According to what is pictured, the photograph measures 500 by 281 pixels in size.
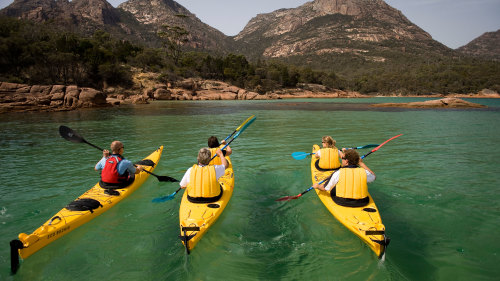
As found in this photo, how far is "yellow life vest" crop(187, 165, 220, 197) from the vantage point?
4645mm

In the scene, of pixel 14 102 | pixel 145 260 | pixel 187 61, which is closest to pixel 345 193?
pixel 145 260

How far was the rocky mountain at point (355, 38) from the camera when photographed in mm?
135000

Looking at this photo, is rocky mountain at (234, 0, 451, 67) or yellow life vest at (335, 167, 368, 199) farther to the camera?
rocky mountain at (234, 0, 451, 67)

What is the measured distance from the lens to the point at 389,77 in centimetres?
9794

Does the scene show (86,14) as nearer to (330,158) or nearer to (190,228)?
(330,158)

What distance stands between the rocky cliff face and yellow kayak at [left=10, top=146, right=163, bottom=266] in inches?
5629

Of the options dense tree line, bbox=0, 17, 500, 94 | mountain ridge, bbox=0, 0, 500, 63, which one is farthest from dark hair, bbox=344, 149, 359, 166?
mountain ridge, bbox=0, 0, 500, 63

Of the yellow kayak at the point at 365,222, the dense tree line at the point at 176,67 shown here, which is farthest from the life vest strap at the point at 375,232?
the dense tree line at the point at 176,67

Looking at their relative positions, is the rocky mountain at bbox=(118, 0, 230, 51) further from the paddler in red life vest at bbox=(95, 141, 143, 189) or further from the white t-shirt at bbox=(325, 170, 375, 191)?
the white t-shirt at bbox=(325, 170, 375, 191)

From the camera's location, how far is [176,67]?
67.4 metres

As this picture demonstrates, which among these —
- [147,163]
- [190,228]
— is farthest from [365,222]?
[147,163]

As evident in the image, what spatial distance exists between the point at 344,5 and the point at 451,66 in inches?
4491

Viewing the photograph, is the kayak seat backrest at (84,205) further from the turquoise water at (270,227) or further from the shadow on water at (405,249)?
the shadow on water at (405,249)

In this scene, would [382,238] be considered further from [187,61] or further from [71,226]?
[187,61]
